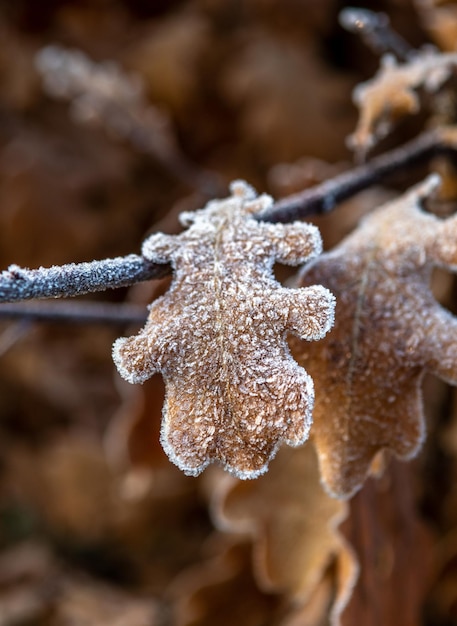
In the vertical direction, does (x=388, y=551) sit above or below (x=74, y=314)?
below

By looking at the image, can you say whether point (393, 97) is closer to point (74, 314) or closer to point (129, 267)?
point (129, 267)

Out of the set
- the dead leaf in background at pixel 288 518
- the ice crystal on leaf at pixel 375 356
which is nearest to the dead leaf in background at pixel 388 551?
the dead leaf in background at pixel 288 518

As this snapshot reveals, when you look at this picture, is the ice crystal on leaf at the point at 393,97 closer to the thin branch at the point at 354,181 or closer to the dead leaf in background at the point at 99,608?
the thin branch at the point at 354,181

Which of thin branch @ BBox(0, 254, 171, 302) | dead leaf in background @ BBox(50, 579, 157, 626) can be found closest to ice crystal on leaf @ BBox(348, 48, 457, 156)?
thin branch @ BBox(0, 254, 171, 302)

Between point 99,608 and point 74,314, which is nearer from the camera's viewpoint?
point 74,314

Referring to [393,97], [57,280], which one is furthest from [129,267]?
[393,97]

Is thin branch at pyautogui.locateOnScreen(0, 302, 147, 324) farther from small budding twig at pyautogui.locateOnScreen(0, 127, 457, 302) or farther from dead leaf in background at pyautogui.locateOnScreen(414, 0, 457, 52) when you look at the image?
dead leaf in background at pyautogui.locateOnScreen(414, 0, 457, 52)
